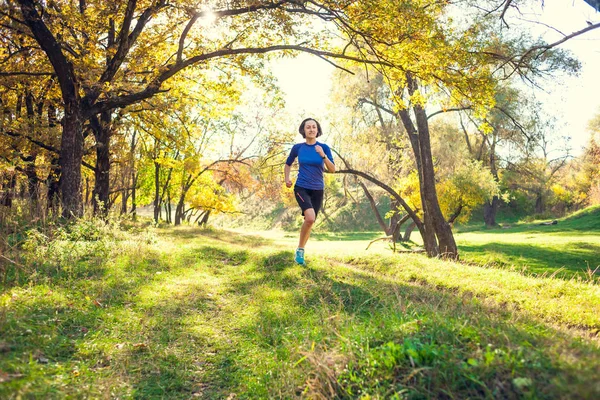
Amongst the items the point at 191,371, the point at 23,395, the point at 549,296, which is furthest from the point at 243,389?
the point at 549,296

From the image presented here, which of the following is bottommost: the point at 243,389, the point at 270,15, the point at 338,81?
the point at 243,389

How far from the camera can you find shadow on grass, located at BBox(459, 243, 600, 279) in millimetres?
14938

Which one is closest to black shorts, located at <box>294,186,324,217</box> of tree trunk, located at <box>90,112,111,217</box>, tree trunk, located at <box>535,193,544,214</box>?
tree trunk, located at <box>90,112,111,217</box>

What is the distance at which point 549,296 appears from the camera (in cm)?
593

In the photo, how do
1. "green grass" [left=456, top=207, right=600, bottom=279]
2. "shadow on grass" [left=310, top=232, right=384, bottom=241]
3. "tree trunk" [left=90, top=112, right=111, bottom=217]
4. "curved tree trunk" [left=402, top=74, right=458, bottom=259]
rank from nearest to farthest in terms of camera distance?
"curved tree trunk" [left=402, top=74, right=458, bottom=259] → "green grass" [left=456, top=207, right=600, bottom=279] → "tree trunk" [left=90, top=112, right=111, bottom=217] → "shadow on grass" [left=310, top=232, right=384, bottom=241]

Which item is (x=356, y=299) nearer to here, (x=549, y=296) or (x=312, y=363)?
(x=312, y=363)

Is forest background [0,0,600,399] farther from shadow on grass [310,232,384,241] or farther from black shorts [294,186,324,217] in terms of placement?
shadow on grass [310,232,384,241]

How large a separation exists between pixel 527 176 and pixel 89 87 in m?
33.1

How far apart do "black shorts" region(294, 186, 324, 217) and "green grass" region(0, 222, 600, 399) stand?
3.67 ft

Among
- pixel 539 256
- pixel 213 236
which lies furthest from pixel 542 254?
pixel 213 236

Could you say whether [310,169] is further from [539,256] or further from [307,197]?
[539,256]

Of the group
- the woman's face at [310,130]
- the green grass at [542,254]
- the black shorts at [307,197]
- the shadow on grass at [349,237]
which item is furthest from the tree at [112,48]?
the shadow on grass at [349,237]

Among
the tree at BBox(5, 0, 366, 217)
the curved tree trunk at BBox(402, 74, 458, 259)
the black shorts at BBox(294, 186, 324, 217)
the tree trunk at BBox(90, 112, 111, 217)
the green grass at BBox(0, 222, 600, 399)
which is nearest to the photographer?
the green grass at BBox(0, 222, 600, 399)

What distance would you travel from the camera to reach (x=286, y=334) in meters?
4.20
